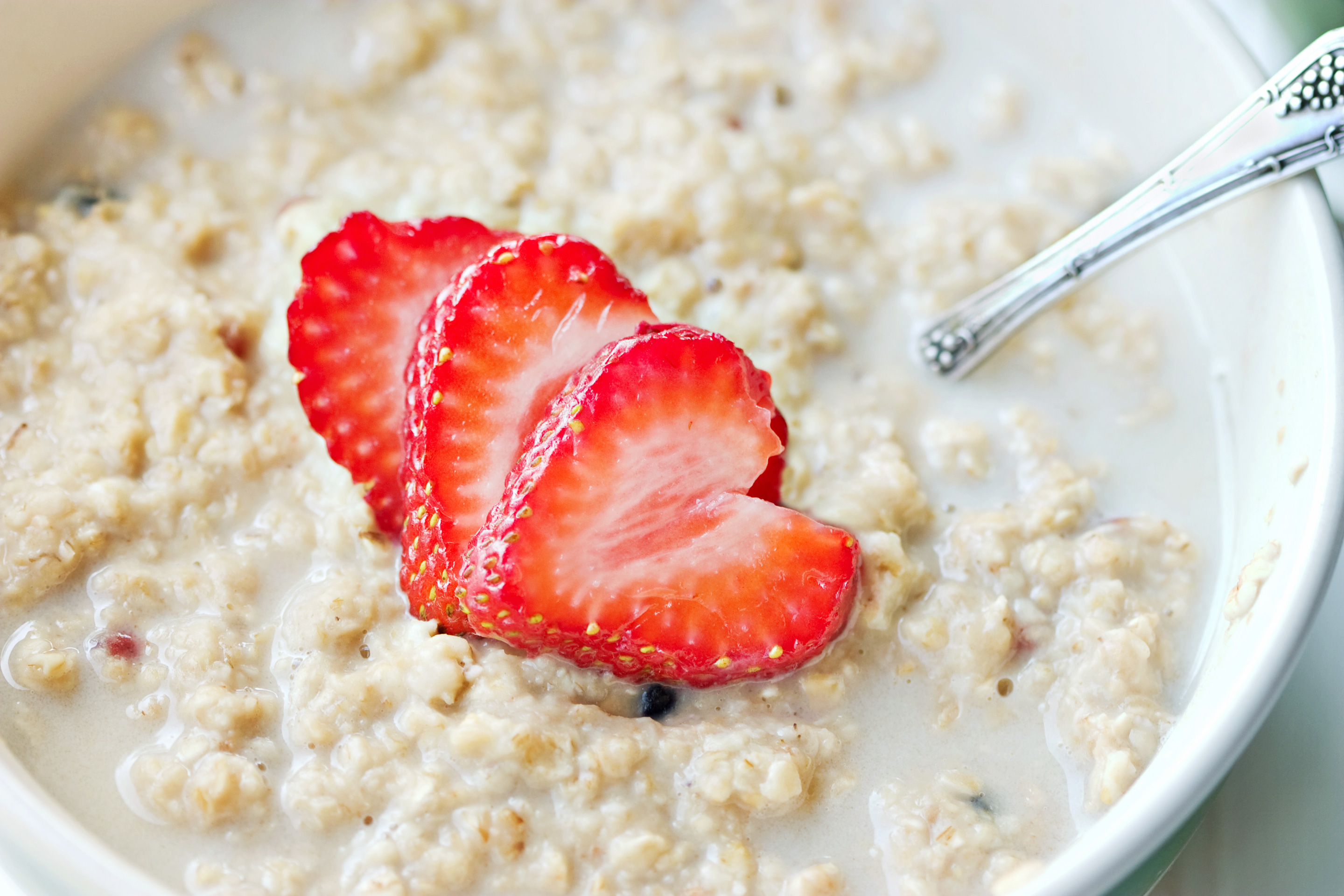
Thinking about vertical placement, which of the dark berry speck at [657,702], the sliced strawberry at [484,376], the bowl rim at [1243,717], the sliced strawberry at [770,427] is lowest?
the bowl rim at [1243,717]

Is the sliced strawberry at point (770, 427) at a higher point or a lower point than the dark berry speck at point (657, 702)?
higher

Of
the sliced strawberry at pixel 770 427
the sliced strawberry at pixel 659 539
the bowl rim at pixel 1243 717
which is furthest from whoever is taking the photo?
the sliced strawberry at pixel 770 427

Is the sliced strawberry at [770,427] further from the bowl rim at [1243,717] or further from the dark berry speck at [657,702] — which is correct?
the bowl rim at [1243,717]

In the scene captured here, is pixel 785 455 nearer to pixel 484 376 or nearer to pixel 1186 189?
pixel 484 376

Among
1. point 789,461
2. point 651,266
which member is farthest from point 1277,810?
point 651,266

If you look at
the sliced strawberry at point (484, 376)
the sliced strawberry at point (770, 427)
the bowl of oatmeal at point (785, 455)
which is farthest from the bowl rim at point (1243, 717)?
the sliced strawberry at point (484, 376)

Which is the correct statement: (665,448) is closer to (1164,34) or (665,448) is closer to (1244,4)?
(1164,34)

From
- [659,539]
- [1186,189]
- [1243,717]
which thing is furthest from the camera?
[1186,189]

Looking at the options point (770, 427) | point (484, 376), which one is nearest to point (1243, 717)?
point (770, 427)
